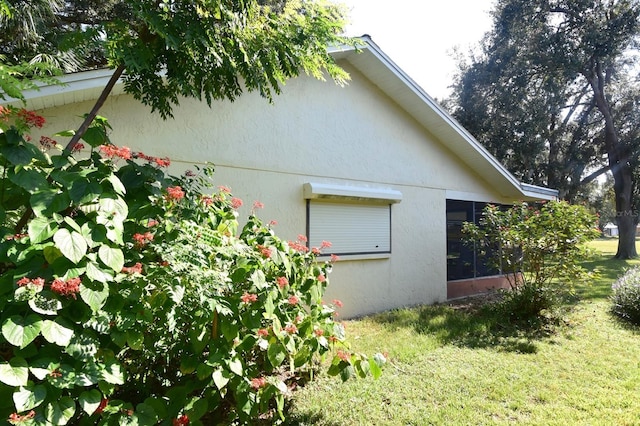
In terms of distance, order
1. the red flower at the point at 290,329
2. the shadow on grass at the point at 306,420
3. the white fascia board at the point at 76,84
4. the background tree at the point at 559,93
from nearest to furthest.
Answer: the red flower at the point at 290,329 < the shadow on grass at the point at 306,420 < the white fascia board at the point at 76,84 < the background tree at the point at 559,93

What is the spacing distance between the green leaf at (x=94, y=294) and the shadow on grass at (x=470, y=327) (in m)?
5.30

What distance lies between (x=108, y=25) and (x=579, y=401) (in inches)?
228

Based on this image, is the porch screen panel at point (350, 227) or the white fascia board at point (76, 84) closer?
the white fascia board at point (76, 84)

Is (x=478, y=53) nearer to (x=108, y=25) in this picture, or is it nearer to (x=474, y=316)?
(x=474, y=316)

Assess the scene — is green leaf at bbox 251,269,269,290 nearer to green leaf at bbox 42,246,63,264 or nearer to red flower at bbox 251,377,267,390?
red flower at bbox 251,377,267,390

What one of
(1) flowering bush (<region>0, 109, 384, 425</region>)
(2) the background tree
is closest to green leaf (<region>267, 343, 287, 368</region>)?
(1) flowering bush (<region>0, 109, 384, 425</region>)

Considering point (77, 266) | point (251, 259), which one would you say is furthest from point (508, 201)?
point (77, 266)

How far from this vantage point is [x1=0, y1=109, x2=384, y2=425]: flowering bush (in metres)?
1.82

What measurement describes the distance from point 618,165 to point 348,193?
63.1 ft

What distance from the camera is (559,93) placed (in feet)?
60.2

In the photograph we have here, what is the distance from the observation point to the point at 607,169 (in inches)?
794

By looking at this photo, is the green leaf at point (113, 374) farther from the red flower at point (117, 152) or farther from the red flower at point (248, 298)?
the red flower at point (117, 152)

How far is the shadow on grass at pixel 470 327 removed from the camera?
5996 mm

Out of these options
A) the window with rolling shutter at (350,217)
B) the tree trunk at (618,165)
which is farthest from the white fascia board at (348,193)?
the tree trunk at (618,165)
